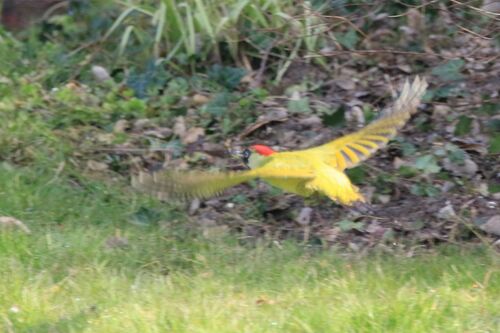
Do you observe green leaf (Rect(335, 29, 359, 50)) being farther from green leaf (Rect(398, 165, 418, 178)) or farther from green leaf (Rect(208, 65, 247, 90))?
green leaf (Rect(398, 165, 418, 178))

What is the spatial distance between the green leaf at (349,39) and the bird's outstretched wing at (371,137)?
69.8 inches

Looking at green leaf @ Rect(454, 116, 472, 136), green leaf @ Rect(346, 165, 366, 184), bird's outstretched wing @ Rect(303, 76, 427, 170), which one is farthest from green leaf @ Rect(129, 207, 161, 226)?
green leaf @ Rect(454, 116, 472, 136)

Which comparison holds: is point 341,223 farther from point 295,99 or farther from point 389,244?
point 295,99

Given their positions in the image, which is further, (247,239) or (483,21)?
(483,21)

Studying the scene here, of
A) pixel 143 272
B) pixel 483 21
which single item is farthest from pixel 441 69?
pixel 143 272

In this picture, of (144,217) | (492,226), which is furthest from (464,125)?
(144,217)

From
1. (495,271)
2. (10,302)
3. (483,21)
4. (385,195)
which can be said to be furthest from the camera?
(483,21)

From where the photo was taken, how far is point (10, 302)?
15.2 ft

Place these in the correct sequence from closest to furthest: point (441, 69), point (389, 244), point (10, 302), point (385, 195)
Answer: point (10, 302) < point (389, 244) < point (385, 195) < point (441, 69)

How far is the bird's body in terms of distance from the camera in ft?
17.1

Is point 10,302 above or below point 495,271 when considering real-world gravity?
above

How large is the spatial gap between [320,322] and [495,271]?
3.60 feet

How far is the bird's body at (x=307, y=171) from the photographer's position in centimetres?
520

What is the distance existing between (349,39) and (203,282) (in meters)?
3.25
